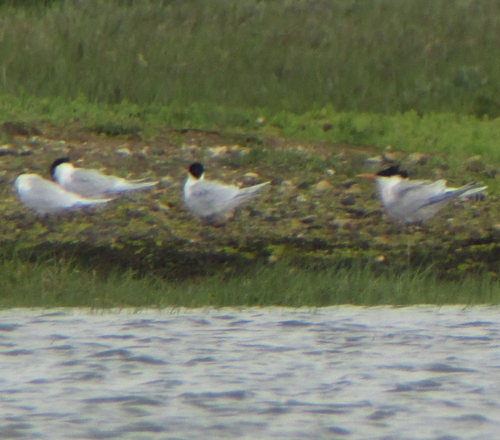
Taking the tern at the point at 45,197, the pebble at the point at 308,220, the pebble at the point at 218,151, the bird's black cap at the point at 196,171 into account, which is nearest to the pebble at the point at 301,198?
the pebble at the point at 308,220

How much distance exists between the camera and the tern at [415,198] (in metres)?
8.31

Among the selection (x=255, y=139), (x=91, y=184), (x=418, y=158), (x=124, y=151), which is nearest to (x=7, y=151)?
(x=124, y=151)

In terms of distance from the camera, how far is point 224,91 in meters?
12.7

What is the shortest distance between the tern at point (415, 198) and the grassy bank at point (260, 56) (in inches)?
164

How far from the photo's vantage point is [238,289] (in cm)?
745

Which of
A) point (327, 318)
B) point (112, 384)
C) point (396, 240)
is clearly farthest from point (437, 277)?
point (112, 384)

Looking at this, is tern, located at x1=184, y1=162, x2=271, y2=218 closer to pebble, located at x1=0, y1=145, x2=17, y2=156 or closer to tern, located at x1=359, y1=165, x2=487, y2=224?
tern, located at x1=359, y1=165, x2=487, y2=224

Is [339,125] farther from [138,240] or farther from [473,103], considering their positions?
[138,240]

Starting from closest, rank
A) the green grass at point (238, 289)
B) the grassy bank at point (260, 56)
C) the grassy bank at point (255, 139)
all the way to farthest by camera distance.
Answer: the green grass at point (238, 289) → the grassy bank at point (255, 139) → the grassy bank at point (260, 56)

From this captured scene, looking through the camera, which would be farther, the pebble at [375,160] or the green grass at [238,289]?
the pebble at [375,160]

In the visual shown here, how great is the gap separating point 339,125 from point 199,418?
732 cm

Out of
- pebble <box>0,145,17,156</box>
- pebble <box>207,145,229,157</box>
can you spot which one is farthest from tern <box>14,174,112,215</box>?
pebble <box>207,145,229,157</box>

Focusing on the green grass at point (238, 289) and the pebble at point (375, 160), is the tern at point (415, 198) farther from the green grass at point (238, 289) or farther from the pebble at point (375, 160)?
the pebble at point (375, 160)

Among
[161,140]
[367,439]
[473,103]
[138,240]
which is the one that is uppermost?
[473,103]
